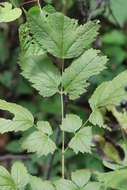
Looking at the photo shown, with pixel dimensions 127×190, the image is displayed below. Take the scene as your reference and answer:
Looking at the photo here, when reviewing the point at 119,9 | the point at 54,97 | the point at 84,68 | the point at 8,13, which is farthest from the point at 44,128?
the point at 54,97

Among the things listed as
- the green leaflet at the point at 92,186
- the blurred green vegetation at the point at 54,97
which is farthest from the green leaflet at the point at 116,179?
the blurred green vegetation at the point at 54,97

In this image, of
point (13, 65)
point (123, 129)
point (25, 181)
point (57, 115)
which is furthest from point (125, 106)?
point (13, 65)

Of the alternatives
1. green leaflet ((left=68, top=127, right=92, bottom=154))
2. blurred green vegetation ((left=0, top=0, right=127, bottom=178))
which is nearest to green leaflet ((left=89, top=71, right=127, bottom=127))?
green leaflet ((left=68, top=127, right=92, bottom=154))

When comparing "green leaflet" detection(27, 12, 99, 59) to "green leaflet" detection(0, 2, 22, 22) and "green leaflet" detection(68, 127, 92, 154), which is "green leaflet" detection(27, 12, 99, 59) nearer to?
"green leaflet" detection(0, 2, 22, 22)

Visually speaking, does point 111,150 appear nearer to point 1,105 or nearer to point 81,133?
point 81,133

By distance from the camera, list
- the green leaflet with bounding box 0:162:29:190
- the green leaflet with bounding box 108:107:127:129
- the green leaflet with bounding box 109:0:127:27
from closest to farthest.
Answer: the green leaflet with bounding box 0:162:29:190 → the green leaflet with bounding box 108:107:127:129 → the green leaflet with bounding box 109:0:127:27
